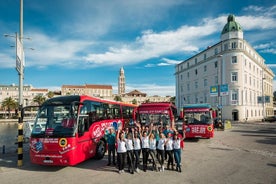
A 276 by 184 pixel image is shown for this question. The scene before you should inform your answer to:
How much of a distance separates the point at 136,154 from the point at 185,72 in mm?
62844

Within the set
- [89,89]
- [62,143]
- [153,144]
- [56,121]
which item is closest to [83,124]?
[56,121]

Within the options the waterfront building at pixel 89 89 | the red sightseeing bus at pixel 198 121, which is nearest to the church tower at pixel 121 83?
the waterfront building at pixel 89 89

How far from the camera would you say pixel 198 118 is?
17734mm

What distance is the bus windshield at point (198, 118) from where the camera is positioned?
1750 centimetres

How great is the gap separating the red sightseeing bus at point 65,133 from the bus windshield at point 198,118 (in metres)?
9.14

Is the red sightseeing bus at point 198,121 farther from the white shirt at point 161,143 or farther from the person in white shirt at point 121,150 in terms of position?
the person in white shirt at point 121,150

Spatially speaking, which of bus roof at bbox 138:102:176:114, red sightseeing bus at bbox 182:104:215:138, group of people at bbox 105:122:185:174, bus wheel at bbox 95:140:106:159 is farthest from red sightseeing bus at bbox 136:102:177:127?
red sightseeing bus at bbox 182:104:215:138

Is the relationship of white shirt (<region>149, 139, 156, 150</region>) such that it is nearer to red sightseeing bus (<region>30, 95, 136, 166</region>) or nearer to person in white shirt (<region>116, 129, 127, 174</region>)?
person in white shirt (<region>116, 129, 127, 174</region>)

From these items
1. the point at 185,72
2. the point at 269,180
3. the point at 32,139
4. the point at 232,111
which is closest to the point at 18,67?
the point at 32,139

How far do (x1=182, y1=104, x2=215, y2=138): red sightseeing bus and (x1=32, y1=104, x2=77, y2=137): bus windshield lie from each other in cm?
1047

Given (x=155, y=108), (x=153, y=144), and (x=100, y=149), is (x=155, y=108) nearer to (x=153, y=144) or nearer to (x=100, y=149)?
(x=100, y=149)

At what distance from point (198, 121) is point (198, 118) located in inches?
11.3

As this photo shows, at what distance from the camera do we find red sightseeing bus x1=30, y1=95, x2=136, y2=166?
28.7 feet

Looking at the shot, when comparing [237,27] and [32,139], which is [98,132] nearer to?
[32,139]
